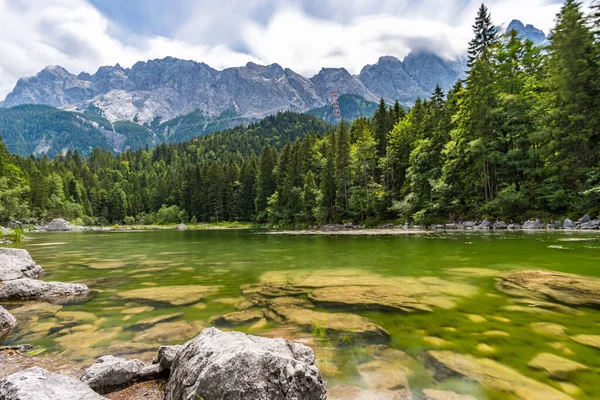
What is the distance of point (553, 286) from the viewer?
28.8 feet

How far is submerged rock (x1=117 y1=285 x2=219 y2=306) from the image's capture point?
29.0 feet

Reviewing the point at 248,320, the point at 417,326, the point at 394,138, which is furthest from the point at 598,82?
the point at 248,320

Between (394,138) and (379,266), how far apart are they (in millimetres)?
44556

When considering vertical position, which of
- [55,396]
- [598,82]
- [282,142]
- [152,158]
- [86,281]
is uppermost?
[282,142]

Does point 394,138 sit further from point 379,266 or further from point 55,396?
point 55,396

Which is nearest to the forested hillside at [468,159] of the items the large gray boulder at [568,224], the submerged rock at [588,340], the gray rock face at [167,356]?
the large gray boulder at [568,224]

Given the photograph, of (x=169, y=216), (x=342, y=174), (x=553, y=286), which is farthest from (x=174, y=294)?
(x=169, y=216)

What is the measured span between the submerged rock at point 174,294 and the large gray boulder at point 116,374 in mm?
4020

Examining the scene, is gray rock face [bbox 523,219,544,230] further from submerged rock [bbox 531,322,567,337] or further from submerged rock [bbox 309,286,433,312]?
submerged rock [bbox 531,322,567,337]

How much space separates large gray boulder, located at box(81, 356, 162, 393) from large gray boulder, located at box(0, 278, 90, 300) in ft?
21.6

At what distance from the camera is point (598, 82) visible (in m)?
26.9

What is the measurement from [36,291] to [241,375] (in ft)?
32.8

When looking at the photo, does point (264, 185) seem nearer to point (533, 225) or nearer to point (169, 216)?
point (169, 216)

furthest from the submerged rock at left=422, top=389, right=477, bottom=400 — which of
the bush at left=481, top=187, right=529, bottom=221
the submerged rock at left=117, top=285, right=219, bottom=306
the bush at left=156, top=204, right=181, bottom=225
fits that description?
the bush at left=156, top=204, right=181, bottom=225
